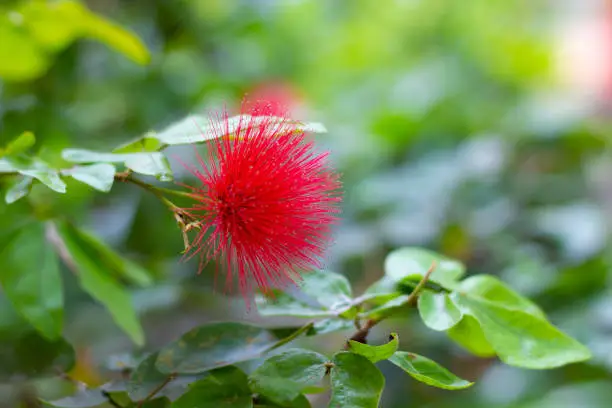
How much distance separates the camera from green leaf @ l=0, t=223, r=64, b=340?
517mm

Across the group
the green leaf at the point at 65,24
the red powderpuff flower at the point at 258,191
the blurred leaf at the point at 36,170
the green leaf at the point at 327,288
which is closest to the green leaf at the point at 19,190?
the blurred leaf at the point at 36,170

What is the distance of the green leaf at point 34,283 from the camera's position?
52 cm

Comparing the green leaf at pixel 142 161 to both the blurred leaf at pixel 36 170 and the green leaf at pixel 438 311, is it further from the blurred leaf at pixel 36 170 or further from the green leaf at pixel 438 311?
the green leaf at pixel 438 311

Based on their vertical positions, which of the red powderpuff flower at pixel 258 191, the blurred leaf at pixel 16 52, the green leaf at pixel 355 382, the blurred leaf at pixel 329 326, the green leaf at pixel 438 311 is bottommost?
the green leaf at pixel 355 382

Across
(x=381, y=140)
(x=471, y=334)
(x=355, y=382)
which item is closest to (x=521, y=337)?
(x=471, y=334)

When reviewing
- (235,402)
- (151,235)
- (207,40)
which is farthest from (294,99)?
(235,402)

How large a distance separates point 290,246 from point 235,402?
122 millimetres

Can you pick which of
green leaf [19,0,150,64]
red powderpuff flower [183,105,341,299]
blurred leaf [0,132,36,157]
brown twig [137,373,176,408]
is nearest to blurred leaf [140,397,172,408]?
brown twig [137,373,176,408]

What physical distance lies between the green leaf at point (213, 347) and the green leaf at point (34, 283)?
0.36 feet

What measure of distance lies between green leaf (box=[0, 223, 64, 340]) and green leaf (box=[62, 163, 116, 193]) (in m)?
0.12

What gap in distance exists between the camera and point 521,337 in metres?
0.48

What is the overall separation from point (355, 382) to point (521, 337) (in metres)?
0.15

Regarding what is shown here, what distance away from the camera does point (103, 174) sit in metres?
0.44

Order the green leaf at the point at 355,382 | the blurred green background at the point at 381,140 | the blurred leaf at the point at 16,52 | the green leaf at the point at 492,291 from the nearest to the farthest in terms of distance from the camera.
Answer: the green leaf at the point at 355,382 < the green leaf at the point at 492,291 < the blurred leaf at the point at 16,52 < the blurred green background at the point at 381,140
